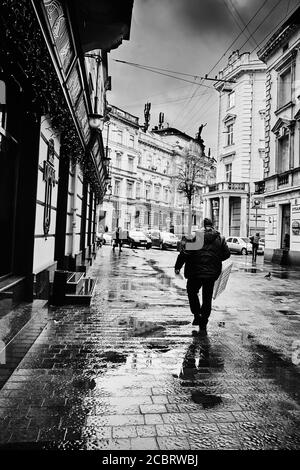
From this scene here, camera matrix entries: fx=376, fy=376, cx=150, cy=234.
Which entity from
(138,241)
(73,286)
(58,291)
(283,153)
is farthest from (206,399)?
(138,241)

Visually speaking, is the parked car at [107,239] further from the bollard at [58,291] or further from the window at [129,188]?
the bollard at [58,291]

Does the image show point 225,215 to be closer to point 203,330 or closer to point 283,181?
point 283,181

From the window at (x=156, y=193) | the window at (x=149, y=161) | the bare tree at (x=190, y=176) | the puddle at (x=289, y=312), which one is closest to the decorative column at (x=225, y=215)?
the bare tree at (x=190, y=176)

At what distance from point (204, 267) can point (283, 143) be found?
18.7 meters

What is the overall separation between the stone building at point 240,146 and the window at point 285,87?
11843mm

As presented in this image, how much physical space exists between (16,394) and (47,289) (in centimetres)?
363

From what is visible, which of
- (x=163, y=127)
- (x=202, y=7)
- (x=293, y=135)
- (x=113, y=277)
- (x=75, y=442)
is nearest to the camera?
(x=75, y=442)

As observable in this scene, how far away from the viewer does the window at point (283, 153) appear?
21.7 metres

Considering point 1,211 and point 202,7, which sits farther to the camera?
point 202,7

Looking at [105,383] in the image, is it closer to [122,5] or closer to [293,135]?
[122,5]

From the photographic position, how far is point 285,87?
21.9m

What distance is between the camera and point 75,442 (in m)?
2.54
